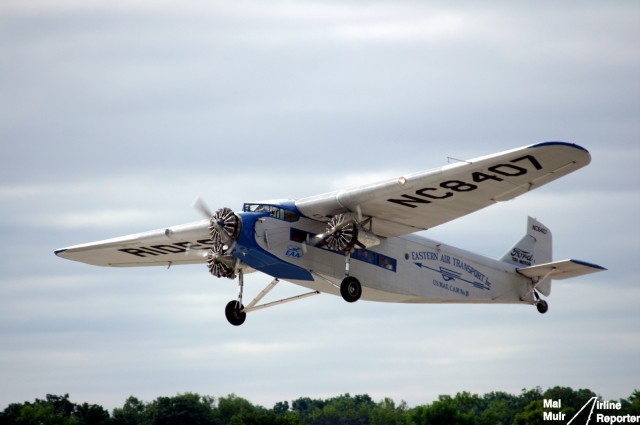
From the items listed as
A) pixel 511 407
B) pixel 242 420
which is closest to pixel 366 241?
pixel 242 420

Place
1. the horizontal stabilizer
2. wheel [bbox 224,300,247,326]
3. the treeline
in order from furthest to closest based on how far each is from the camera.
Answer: the treeline → the horizontal stabilizer → wheel [bbox 224,300,247,326]

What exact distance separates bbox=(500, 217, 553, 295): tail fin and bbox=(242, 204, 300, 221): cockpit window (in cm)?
1149

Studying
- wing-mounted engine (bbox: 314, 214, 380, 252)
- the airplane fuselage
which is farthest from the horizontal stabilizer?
wing-mounted engine (bbox: 314, 214, 380, 252)

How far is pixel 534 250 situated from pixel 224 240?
52.2 feet

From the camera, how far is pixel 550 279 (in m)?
45.7

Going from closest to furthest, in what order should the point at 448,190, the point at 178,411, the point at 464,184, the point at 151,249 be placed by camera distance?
the point at 464,184
the point at 448,190
the point at 151,249
the point at 178,411

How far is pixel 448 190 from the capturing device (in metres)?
36.4

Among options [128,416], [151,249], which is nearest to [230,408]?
[128,416]

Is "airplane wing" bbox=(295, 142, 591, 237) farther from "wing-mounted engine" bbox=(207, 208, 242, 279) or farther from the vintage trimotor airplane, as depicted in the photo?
"wing-mounted engine" bbox=(207, 208, 242, 279)

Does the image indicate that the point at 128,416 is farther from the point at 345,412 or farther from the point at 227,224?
the point at 227,224

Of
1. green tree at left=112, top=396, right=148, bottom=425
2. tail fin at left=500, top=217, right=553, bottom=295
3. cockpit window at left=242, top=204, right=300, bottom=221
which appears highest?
tail fin at left=500, top=217, right=553, bottom=295

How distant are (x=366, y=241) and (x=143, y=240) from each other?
31.9 feet

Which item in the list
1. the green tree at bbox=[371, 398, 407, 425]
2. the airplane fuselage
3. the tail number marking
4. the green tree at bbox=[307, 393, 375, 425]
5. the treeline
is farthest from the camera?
the green tree at bbox=[307, 393, 375, 425]

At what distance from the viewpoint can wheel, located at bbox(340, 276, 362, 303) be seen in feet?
124
